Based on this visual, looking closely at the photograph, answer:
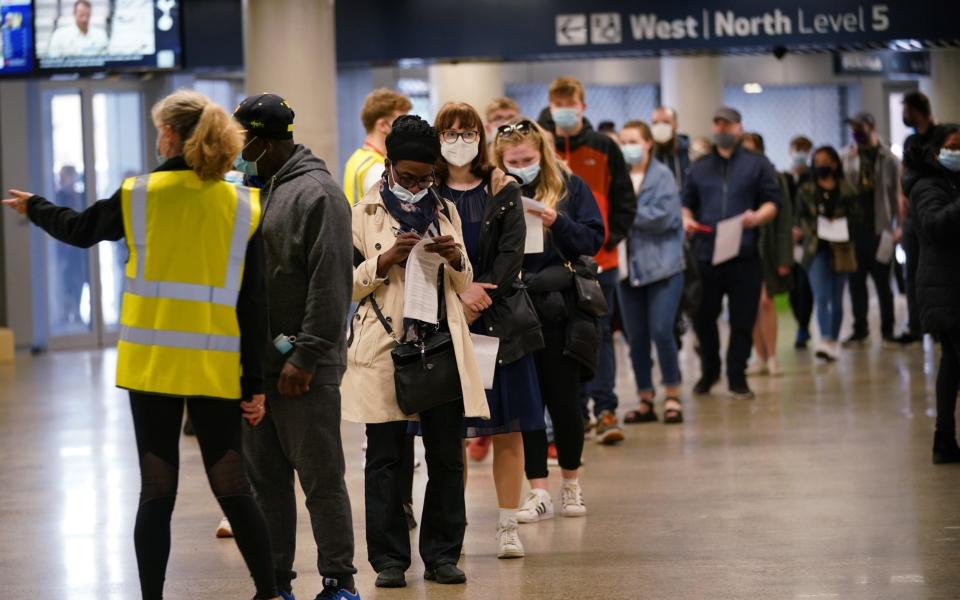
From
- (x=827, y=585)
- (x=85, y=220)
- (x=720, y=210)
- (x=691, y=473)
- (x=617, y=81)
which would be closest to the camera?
(x=85, y=220)

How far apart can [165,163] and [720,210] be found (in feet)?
20.6

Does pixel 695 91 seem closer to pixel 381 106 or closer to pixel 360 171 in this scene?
pixel 381 106

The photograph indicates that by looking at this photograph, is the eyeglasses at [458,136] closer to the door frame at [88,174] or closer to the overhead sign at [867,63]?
the door frame at [88,174]

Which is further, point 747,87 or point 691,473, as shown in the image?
point 747,87

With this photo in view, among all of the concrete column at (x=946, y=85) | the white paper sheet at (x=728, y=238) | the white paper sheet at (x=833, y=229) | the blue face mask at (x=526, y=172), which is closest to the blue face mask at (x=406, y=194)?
the blue face mask at (x=526, y=172)

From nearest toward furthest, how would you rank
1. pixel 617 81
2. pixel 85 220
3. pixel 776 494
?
pixel 85 220, pixel 776 494, pixel 617 81

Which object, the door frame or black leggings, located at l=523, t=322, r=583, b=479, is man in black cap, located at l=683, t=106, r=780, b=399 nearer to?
black leggings, located at l=523, t=322, r=583, b=479

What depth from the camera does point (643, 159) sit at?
9.54 meters

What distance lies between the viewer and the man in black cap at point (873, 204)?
42.9ft

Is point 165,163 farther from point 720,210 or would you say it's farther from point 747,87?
point 747,87

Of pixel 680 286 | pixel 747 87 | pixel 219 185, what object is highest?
pixel 747 87

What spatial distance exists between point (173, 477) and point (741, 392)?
6454mm

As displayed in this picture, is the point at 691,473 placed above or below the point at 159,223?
below

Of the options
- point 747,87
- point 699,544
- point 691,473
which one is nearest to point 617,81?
point 747,87
